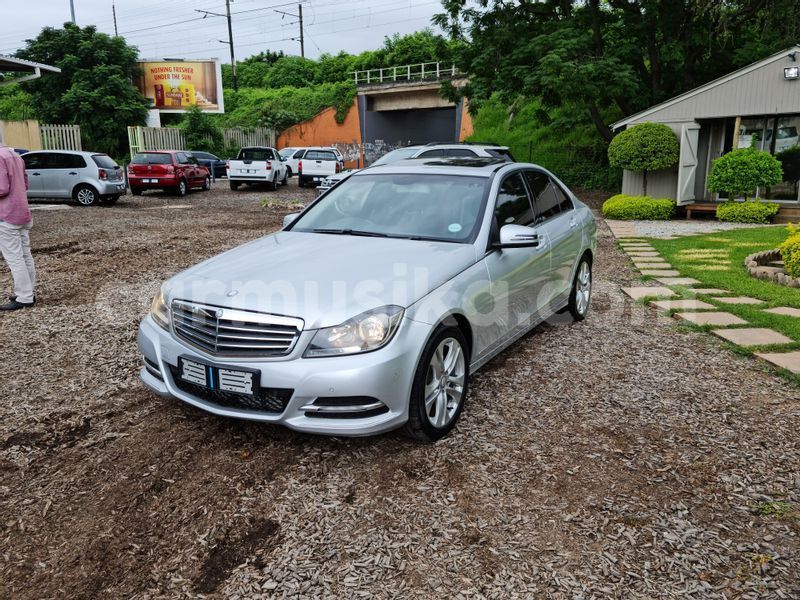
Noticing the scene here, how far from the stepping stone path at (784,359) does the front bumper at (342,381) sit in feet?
10.5

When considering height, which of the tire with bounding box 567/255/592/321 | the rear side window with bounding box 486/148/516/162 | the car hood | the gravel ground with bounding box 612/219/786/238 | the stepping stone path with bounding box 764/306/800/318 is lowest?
the gravel ground with bounding box 612/219/786/238

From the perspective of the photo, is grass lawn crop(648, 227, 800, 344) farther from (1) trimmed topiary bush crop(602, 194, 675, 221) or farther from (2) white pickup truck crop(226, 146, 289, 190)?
(2) white pickup truck crop(226, 146, 289, 190)

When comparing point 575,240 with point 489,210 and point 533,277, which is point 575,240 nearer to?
point 533,277

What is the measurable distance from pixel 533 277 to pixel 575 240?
1.21m

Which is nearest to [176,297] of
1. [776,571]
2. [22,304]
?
[776,571]

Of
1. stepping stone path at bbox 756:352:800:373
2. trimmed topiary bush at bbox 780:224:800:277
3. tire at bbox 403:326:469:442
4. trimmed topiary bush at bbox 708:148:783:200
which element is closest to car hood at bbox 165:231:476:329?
tire at bbox 403:326:469:442

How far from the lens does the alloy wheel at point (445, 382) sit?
3561mm

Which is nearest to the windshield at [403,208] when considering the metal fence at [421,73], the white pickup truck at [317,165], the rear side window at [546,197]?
the rear side window at [546,197]

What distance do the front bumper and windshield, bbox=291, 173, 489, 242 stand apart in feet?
3.90

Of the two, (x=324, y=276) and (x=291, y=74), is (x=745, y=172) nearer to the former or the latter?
(x=324, y=276)

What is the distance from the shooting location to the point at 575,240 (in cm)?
584

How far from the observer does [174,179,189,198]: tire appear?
862 inches

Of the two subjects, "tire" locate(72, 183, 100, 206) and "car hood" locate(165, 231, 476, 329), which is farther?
"tire" locate(72, 183, 100, 206)

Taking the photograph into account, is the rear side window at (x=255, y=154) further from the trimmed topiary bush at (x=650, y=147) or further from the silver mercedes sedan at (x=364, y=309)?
the silver mercedes sedan at (x=364, y=309)
